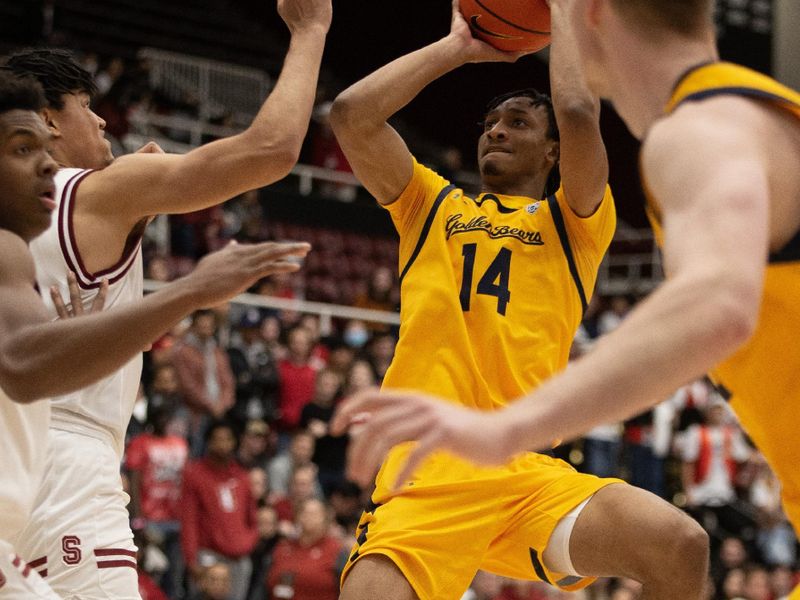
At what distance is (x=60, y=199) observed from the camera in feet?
12.2

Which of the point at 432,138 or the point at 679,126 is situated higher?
the point at 679,126

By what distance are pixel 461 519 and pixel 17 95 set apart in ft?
7.21

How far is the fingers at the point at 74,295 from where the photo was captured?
3.80 m

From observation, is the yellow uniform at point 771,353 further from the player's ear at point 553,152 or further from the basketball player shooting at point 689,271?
the player's ear at point 553,152

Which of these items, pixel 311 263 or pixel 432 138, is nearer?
pixel 311 263

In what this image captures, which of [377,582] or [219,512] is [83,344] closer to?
[377,582]

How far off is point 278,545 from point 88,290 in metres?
6.39

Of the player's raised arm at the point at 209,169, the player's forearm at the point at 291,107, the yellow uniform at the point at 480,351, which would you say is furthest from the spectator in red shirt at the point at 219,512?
the player's forearm at the point at 291,107

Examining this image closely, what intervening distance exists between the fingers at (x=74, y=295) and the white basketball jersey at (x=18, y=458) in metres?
0.73

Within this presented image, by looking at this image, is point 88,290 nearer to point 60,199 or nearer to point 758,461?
point 60,199

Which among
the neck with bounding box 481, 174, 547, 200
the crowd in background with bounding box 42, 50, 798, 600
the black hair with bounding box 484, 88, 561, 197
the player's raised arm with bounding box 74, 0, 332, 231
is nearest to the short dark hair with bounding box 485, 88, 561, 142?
the black hair with bounding box 484, 88, 561, 197

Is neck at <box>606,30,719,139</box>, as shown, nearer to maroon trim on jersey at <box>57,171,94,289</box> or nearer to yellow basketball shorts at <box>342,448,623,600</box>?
maroon trim on jersey at <box>57,171,94,289</box>

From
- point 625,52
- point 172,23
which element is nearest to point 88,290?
point 625,52

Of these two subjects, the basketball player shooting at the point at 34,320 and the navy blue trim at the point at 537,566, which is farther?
the navy blue trim at the point at 537,566
